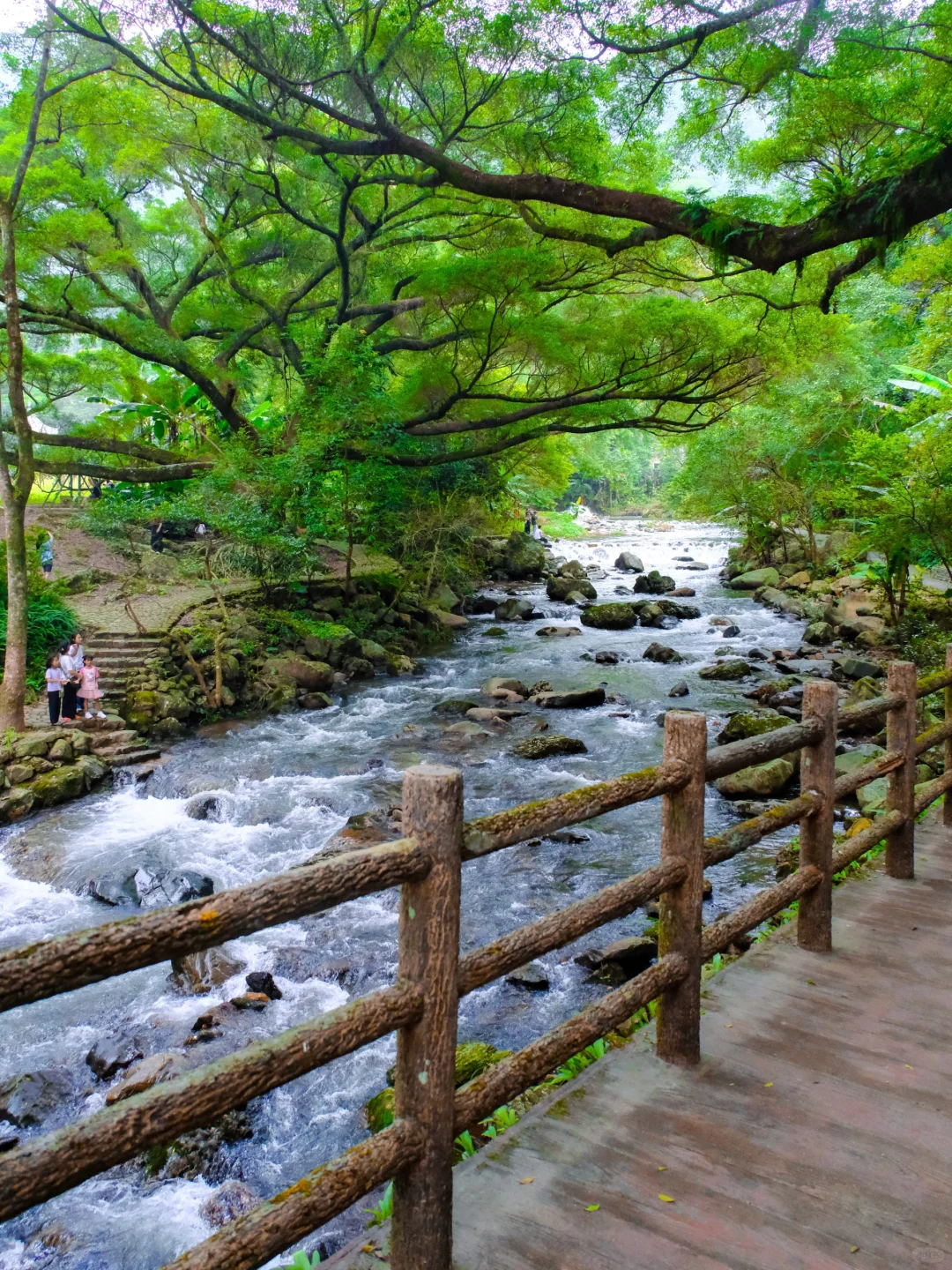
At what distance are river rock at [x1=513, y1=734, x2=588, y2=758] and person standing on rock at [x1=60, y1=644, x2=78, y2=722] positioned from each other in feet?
20.3

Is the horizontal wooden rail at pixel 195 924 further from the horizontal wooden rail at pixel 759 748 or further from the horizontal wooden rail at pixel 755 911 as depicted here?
the horizontal wooden rail at pixel 755 911

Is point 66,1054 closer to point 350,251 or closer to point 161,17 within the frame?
point 161,17

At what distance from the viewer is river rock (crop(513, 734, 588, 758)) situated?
11.3 metres

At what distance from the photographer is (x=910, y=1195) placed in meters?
2.43

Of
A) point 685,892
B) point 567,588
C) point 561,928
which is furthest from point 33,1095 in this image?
Result: point 567,588

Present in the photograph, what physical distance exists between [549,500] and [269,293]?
16.3 metres

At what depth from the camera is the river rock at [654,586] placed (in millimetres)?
26641

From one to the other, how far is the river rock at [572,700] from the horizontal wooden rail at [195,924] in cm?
1193

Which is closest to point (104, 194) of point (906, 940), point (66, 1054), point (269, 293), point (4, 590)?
point (269, 293)

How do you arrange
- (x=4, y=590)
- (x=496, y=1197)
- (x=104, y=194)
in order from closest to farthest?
1. (x=496, y=1197)
2. (x=4, y=590)
3. (x=104, y=194)

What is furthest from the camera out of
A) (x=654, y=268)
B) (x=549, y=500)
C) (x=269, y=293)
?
(x=549, y=500)

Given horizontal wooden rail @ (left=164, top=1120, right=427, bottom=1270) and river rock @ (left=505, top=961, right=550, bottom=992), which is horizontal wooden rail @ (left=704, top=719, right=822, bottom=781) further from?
river rock @ (left=505, top=961, right=550, bottom=992)

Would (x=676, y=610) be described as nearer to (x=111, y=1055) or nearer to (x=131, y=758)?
(x=131, y=758)

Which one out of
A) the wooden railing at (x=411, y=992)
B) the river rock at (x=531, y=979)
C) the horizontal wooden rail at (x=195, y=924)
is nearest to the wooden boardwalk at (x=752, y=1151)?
the wooden railing at (x=411, y=992)
